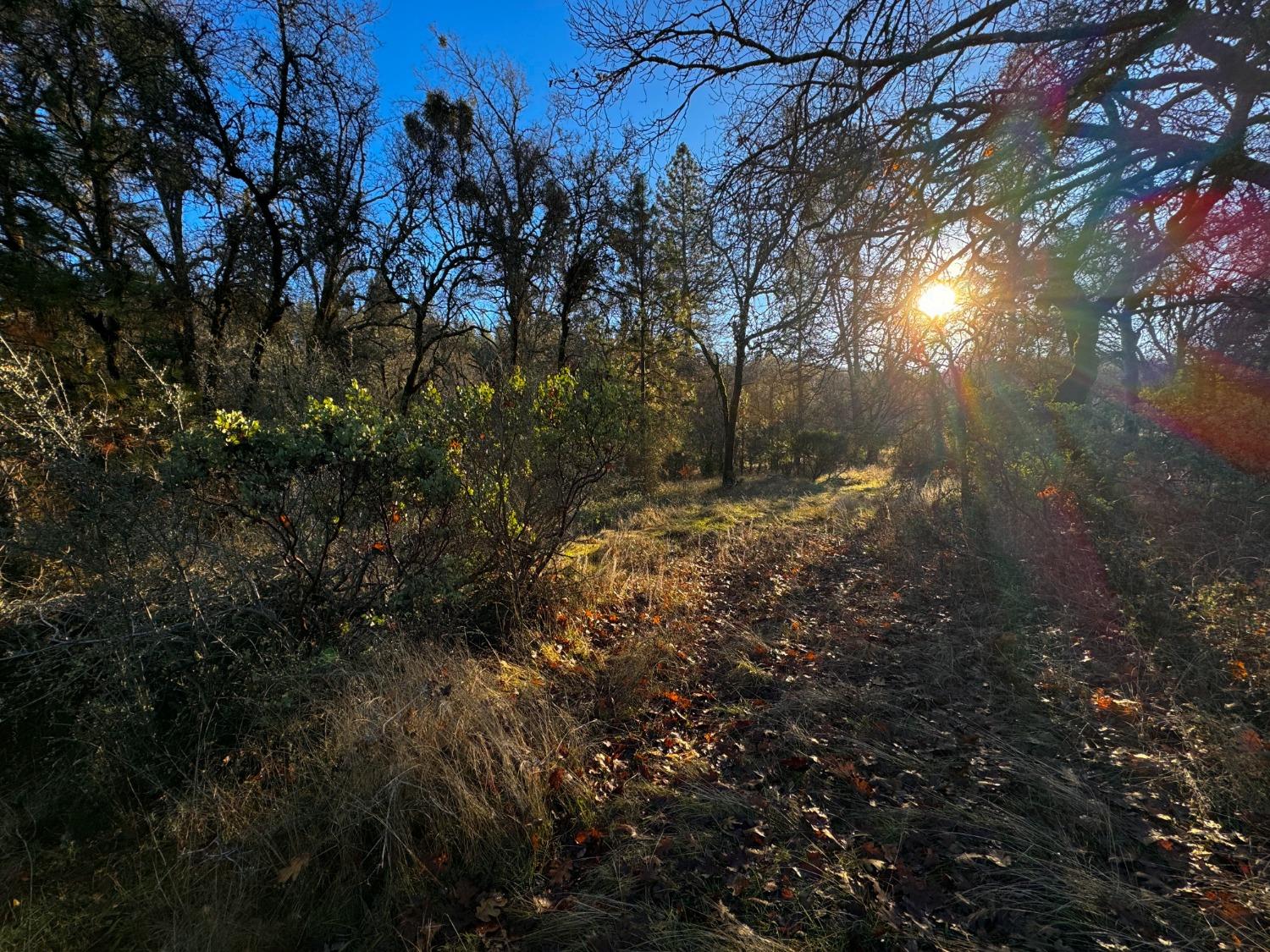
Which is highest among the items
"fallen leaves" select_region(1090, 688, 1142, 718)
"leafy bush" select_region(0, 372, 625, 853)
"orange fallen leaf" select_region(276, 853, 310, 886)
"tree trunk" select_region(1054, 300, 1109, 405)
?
"tree trunk" select_region(1054, 300, 1109, 405)

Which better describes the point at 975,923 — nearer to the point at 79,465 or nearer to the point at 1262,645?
the point at 1262,645

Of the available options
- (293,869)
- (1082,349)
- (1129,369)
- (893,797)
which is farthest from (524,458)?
(1129,369)

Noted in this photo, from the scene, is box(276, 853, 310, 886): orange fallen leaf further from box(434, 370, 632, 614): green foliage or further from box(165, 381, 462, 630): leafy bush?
box(434, 370, 632, 614): green foliage

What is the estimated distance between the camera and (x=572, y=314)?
49.1 feet

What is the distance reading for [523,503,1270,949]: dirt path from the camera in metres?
1.92

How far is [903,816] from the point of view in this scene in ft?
8.00

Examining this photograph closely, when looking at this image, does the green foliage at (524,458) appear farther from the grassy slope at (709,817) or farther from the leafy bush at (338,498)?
the grassy slope at (709,817)

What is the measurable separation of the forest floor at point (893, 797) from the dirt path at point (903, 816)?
0.01m

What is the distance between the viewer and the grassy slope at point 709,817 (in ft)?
6.53

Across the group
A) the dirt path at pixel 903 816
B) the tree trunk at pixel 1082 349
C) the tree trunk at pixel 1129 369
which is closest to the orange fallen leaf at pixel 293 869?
the dirt path at pixel 903 816

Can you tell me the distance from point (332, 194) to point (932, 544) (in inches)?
518

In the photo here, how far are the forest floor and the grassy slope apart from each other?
12 mm

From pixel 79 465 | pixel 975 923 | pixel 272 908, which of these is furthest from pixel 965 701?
pixel 79 465

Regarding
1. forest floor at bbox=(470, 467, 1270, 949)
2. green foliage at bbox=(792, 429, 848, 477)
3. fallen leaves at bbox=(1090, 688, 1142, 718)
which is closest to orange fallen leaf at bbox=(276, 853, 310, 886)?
forest floor at bbox=(470, 467, 1270, 949)
